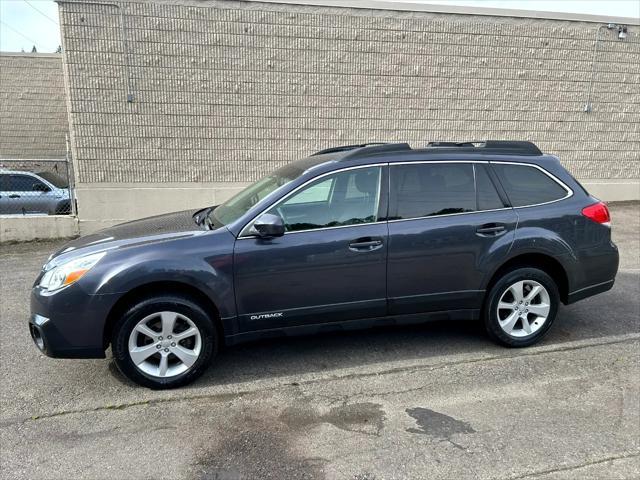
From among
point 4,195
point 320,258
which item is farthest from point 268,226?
point 4,195

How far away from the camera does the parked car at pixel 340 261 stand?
372 cm

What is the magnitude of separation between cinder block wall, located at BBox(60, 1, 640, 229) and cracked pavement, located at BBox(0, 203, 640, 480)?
5.26 metres

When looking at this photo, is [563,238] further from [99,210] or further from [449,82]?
[99,210]

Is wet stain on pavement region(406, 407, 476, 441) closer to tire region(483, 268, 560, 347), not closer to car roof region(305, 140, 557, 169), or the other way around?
tire region(483, 268, 560, 347)

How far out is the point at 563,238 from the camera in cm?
447

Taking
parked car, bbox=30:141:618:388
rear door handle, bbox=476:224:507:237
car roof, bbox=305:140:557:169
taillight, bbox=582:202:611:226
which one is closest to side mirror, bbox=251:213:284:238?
parked car, bbox=30:141:618:388

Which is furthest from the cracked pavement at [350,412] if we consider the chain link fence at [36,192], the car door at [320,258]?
the chain link fence at [36,192]

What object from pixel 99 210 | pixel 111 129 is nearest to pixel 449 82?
pixel 111 129

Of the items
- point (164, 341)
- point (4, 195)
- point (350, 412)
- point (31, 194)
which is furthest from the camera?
point (31, 194)

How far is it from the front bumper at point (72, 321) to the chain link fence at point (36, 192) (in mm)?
6149

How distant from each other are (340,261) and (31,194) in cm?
766

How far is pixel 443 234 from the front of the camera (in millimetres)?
4203

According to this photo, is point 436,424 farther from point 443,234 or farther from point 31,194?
point 31,194

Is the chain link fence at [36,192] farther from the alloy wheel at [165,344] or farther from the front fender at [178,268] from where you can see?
the alloy wheel at [165,344]
